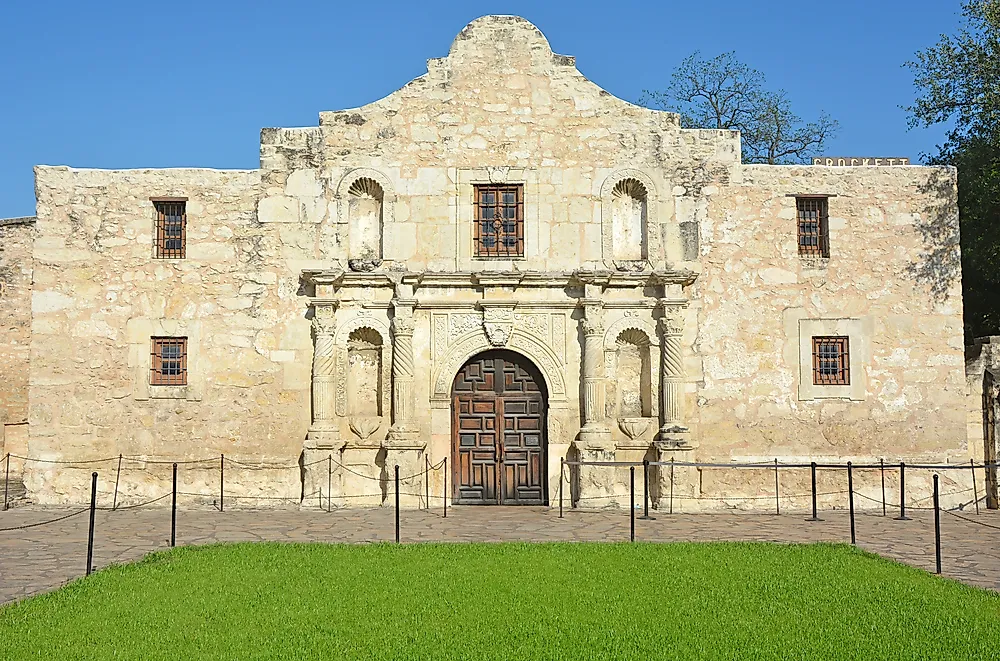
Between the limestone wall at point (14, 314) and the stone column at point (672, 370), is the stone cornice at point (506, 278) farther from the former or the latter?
the limestone wall at point (14, 314)

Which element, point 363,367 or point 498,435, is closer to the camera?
point 498,435

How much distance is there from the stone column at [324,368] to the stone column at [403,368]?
934mm

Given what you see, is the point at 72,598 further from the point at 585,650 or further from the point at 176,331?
the point at 176,331


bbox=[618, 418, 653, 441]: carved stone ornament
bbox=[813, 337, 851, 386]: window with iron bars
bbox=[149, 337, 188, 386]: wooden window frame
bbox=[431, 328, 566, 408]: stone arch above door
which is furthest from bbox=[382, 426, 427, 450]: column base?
bbox=[813, 337, 851, 386]: window with iron bars

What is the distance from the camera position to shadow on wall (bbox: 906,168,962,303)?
15.6 meters

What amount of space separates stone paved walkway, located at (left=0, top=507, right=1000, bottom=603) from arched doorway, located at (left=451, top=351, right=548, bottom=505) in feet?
1.57

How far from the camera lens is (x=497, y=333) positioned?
Answer: 601 inches

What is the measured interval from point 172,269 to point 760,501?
383 inches

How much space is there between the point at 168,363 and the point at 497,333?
515 centimetres

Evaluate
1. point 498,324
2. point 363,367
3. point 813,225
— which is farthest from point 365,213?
point 813,225

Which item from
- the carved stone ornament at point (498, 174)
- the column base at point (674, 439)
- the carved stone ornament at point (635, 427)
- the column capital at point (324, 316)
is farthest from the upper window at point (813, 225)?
the column capital at point (324, 316)

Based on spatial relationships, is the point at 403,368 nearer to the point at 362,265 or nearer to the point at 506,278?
the point at 362,265

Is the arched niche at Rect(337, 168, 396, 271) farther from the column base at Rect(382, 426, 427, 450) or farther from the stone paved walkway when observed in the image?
the stone paved walkway

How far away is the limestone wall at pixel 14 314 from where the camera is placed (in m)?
19.9
